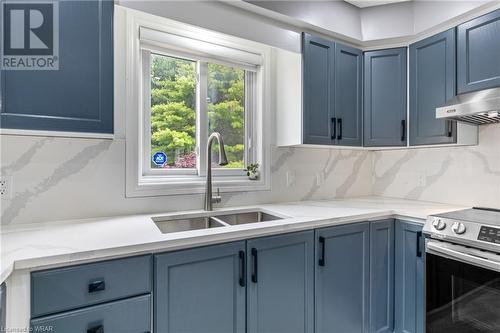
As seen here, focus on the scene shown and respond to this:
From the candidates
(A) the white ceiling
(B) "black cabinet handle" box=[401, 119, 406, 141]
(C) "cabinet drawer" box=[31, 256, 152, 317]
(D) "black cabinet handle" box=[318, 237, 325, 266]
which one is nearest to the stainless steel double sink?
(D) "black cabinet handle" box=[318, 237, 325, 266]

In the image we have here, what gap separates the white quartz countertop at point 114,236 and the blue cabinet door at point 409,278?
103 mm

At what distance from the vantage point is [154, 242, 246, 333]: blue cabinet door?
3.86 feet

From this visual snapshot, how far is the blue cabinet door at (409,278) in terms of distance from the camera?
1704 mm

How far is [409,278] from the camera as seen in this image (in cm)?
177

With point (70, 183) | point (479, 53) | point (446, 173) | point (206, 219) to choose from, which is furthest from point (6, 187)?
point (446, 173)

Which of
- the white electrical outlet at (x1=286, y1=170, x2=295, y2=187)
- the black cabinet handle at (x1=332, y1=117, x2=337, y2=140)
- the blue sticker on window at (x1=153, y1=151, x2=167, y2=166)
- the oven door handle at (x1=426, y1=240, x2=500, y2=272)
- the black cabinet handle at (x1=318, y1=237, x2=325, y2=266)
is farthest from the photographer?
the white electrical outlet at (x1=286, y1=170, x2=295, y2=187)

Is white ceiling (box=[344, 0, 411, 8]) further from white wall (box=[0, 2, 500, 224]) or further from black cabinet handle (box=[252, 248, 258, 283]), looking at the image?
black cabinet handle (box=[252, 248, 258, 283])

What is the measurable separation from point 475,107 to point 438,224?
681mm

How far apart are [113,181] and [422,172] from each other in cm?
240

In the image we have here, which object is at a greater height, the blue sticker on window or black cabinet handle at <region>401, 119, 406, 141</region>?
black cabinet handle at <region>401, 119, 406, 141</region>

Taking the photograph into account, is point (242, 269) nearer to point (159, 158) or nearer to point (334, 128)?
point (159, 158)

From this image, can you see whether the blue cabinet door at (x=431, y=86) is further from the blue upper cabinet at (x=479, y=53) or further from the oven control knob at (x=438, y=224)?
the oven control knob at (x=438, y=224)

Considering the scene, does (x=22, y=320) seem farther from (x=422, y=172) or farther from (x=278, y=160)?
(x=422, y=172)

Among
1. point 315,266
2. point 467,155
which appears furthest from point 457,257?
point 467,155
